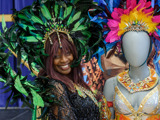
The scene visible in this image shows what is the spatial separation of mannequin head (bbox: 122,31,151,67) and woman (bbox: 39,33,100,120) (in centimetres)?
34

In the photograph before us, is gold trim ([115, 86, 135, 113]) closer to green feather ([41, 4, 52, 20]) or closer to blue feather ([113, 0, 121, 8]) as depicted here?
blue feather ([113, 0, 121, 8])

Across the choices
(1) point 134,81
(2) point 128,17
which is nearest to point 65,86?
(1) point 134,81

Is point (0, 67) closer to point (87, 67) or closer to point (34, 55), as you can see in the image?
point (34, 55)

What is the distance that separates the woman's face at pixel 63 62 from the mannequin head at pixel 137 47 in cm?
37

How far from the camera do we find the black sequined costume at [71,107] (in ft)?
4.76

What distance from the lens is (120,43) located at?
1655 millimetres

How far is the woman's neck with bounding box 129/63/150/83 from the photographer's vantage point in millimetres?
1598

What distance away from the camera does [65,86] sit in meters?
1.53

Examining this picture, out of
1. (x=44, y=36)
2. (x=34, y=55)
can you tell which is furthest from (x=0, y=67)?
(x=44, y=36)

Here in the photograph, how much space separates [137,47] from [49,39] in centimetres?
56

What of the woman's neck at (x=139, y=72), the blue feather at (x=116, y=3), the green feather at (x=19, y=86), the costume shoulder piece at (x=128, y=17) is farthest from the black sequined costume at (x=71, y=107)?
the blue feather at (x=116, y=3)

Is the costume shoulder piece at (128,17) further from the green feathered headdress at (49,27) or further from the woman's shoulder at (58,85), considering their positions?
the woman's shoulder at (58,85)

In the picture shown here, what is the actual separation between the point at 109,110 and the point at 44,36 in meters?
0.69

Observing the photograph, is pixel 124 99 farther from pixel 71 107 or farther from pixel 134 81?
pixel 71 107
